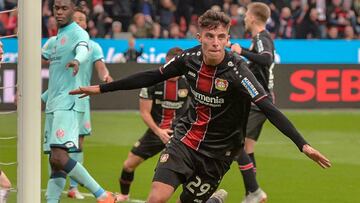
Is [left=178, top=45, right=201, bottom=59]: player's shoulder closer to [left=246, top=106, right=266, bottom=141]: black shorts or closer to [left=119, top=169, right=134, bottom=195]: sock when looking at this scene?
[left=119, top=169, right=134, bottom=195]: sock

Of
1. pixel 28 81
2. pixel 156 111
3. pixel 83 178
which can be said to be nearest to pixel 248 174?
pixel 156 111

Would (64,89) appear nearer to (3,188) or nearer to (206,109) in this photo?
(3,188)

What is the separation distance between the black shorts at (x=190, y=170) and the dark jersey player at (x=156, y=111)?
2.71 m

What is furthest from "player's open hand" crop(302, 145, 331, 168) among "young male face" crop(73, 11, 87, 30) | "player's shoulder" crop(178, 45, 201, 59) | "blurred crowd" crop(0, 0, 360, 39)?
"blurred crowd" crop(0, 0, 360, 39)

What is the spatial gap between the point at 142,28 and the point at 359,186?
515 inches

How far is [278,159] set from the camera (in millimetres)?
15094

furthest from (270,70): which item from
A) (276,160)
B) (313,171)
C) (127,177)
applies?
(276,160)

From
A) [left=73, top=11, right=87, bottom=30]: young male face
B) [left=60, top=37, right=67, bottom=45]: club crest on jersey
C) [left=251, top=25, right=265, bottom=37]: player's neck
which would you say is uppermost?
[left=73, top=11, right=87, bottom=30]: young male face

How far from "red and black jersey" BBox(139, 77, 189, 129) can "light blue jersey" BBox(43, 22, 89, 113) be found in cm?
118

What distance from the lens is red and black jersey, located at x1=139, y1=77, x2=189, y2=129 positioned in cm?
1087

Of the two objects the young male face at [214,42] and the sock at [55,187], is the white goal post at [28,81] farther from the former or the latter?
the sock at [55,187]

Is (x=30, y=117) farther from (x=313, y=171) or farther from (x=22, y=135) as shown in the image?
(x=313, y=171)

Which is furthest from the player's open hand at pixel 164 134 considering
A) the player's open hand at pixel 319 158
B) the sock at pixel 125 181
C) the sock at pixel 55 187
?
the player's open hand at pixel 319 158

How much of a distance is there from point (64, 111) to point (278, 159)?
606 centimetres
